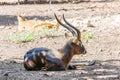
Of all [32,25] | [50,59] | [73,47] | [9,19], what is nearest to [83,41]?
[32,25]

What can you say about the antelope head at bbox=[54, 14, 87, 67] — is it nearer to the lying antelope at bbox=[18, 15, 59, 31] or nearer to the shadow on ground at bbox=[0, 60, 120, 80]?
the shadow on ground at bbox=[0, 60, 120, 80]

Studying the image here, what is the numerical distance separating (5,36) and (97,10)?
7.39 meters

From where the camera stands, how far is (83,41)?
12.9 m

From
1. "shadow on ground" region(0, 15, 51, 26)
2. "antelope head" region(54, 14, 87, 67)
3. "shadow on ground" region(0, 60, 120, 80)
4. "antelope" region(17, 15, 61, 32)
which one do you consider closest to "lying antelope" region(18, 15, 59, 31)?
"antelope" region(17, 15, 61, 32)

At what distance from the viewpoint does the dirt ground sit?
8148mm

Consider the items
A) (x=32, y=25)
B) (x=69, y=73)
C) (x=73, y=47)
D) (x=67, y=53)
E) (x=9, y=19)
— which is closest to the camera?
(x=69, y=73)

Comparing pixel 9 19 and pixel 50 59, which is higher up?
pixel 50 59

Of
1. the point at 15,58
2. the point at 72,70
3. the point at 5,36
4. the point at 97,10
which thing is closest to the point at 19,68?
the point at 72,70

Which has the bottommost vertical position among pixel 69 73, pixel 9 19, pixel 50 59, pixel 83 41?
pixel 9 19

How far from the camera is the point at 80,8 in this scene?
22.3 m

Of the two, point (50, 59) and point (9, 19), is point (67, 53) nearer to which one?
point (50, 59)

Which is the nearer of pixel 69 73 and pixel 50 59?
pixel 69 73

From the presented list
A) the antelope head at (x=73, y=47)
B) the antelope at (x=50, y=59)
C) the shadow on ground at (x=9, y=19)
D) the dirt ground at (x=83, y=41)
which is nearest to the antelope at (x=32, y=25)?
the dirt ground at (x=83, y=41)

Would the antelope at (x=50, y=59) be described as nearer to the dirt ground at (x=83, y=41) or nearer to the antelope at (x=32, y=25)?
the dirt ground at (x=83, y=41)
